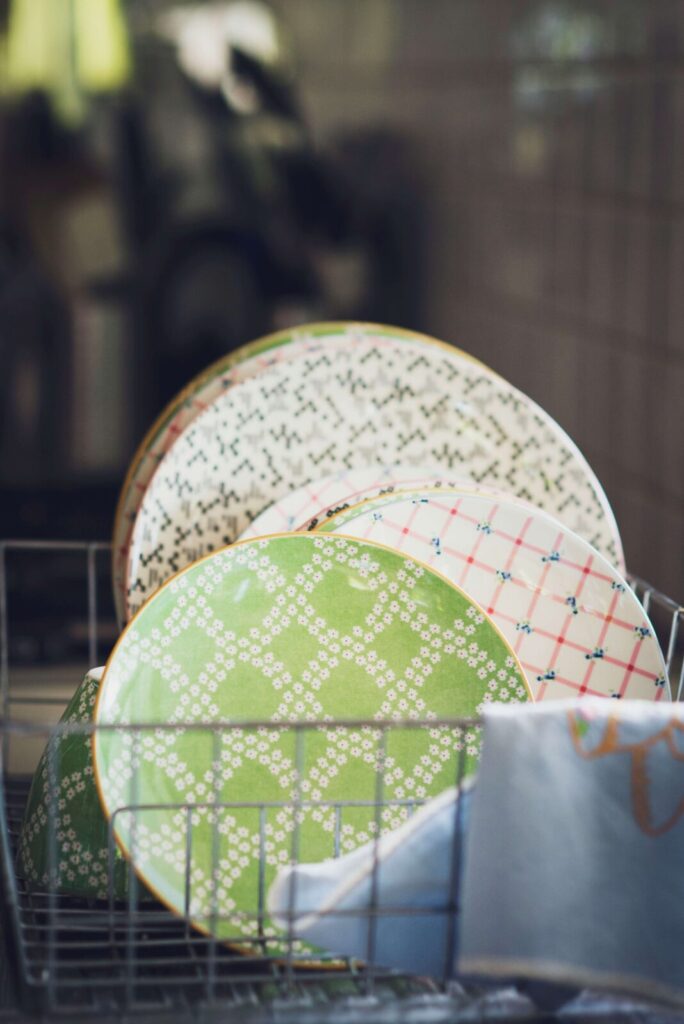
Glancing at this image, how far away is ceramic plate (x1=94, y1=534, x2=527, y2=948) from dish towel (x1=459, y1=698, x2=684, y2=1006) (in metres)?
0.09

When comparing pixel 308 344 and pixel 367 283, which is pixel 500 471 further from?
pixel 367 283

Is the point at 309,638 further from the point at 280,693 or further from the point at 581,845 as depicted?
the point at 581,845

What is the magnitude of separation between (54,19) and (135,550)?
1.21 metres

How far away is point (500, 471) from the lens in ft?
2.47

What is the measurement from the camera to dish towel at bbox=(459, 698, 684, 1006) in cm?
47

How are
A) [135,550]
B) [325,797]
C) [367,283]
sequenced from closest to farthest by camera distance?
[325,797] → [135,550] → [367,283]

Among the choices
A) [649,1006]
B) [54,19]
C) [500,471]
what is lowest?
[649,1006]

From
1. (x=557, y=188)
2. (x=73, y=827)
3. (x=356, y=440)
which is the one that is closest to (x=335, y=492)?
(x=356, y=440)

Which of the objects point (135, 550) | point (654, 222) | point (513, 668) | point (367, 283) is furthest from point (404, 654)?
point (367, 283)

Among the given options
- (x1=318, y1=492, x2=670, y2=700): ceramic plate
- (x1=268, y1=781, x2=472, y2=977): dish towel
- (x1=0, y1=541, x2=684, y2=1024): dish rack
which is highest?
(x1=318, y1=492, x2=670, y2=700): ceramic plate

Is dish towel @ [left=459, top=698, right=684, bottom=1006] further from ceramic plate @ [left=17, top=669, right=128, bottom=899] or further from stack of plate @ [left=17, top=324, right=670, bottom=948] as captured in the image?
ceramic plate @ [left=17, top=669, right=128, bottom=899]

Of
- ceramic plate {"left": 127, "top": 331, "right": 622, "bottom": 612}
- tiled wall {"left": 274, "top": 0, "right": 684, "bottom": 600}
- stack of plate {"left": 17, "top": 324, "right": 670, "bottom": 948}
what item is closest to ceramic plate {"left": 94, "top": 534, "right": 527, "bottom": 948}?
stack of plate {"left": 17, "top": 324, "right": 670, "bottom": 948}

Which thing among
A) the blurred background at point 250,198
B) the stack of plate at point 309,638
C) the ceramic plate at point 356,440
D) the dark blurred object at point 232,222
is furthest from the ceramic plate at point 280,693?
the dark blurred object at point 232,222

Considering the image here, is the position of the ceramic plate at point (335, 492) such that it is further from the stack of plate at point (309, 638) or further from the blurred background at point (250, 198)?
the blurred background at point (250, 198)
